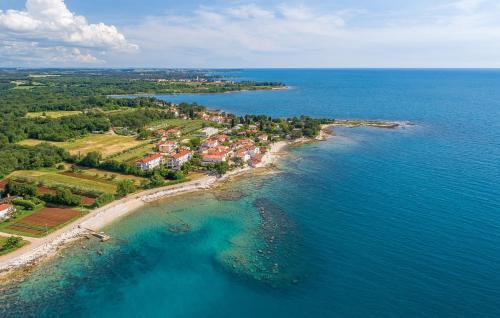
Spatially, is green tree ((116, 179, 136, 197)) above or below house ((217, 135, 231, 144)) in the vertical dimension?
below

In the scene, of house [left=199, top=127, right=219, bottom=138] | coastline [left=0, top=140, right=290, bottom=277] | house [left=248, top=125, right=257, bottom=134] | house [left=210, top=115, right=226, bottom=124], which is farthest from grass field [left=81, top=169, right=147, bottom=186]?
house [left=210, top=115, right=226, bottom=124]

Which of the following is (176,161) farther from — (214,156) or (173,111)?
(173,111)

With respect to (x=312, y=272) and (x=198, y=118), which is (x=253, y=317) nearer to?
(x=312, y=272)

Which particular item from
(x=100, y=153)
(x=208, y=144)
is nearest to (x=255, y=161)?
(x=208, y=144)

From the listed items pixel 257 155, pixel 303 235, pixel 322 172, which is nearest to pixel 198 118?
pixel 257 155

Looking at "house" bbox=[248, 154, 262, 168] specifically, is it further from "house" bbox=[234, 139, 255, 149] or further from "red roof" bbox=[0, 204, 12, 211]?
"red roof" bbox=[0, 204, 12, 211]

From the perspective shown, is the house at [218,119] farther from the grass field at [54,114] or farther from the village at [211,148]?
the grass field at [54,114]

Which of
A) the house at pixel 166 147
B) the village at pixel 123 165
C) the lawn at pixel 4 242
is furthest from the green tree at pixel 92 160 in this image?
the lawn at pixel 4 242

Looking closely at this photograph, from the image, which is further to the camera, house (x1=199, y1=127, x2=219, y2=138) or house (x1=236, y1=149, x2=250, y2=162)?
house (x1=199, y1=127, x2=219, y2=138)

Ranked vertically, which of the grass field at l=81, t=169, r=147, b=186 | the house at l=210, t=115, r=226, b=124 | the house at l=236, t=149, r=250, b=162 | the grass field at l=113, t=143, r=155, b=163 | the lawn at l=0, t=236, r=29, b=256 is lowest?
the lawn at l=0, t=236, r=29, b=256
